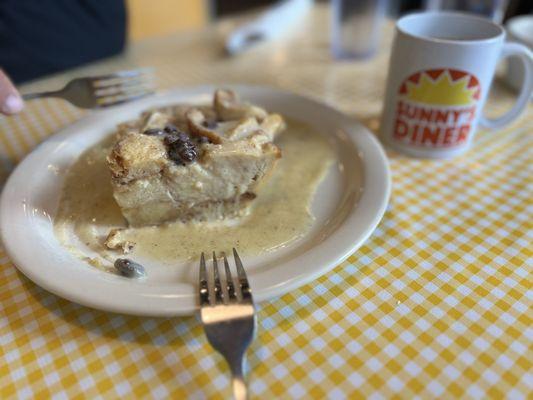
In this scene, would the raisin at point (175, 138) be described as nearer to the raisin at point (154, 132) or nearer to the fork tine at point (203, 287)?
the raisin at point (154, 132)

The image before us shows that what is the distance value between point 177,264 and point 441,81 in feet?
2.63

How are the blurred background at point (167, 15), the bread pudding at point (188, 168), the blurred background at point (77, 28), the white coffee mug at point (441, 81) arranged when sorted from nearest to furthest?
the bread pudding at point (188, 168) < the white coffee mug at point (441, 81) < the blurred background at point (77, 28) < the blurred background at point (167, 15)

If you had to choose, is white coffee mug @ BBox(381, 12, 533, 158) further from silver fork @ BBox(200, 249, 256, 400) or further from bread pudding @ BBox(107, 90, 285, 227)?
silver fork @ BBox(200, 249, 256, 400)

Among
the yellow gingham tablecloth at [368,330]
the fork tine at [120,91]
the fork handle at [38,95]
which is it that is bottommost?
the yellow gingham tablecloth at [368,330]

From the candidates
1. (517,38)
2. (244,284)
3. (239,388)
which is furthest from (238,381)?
(517,38)

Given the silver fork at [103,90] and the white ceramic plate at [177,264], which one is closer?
the white ceramic plate at [177,264]

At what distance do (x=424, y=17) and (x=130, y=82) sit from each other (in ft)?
3.02

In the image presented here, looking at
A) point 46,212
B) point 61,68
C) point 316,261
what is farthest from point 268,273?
point 61,68

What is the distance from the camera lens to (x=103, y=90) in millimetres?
1279

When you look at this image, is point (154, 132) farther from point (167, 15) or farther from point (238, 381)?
point (167, 15)

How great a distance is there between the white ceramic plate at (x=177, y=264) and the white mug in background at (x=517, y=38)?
0.77 m

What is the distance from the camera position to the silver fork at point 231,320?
2.07ft

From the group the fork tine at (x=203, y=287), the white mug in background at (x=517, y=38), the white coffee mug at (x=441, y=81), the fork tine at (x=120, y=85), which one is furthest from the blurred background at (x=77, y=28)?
the fork tine at (x=203, y=287)

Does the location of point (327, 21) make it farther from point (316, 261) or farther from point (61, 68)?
point (316, 261)
